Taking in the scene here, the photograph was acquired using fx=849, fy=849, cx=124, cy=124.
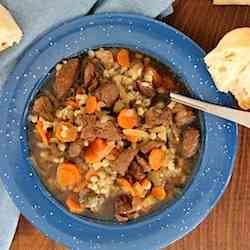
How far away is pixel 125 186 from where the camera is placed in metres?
1.83

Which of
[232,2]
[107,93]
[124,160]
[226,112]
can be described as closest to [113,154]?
[124,160]

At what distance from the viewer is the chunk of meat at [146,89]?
5.91 feet

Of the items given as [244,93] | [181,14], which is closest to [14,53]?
[181,14]

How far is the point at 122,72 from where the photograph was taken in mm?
1816

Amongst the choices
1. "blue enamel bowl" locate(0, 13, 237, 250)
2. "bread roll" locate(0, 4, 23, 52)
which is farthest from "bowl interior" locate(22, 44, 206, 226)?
"bread roll" locate(0, 4, 23, 52)

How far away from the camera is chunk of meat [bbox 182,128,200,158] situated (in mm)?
1793

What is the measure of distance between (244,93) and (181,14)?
0.23 m

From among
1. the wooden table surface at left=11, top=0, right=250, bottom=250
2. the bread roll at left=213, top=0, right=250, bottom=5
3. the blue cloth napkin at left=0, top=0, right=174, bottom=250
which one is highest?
the blue cloth napkin at left=0, top=0, right=174, bottom=250

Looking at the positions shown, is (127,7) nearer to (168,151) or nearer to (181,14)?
(181,14)

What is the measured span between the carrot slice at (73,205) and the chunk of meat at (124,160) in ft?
0.38

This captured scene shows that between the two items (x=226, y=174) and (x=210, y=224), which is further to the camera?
(x=210, y=224)

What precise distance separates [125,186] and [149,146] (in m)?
0.10

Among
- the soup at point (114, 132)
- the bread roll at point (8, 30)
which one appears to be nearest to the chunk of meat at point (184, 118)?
the soup at point (114, 132)

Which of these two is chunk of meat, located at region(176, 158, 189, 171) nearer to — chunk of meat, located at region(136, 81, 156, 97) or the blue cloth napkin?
chunk of meat, located at region(136, 81, 156, 97)
